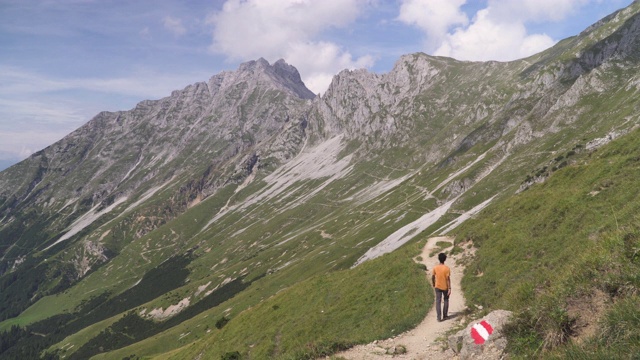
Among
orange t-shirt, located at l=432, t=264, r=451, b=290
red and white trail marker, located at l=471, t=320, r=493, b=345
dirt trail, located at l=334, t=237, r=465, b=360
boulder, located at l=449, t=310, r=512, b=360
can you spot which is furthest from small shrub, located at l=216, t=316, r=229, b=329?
red and white trail marker, located at l=471, t=320, r=493, b=345

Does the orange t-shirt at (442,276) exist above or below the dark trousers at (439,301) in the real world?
above

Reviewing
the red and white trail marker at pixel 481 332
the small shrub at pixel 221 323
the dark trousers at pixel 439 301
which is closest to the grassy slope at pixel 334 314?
the dark trousers at pixel 439 301

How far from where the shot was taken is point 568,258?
21.1m

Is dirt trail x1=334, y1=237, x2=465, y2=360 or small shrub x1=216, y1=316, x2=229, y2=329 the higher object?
dirt trail x1=334, y1=237, x2=465, y2=360

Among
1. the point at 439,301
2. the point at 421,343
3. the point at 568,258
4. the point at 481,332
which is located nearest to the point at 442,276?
the point at 439,301

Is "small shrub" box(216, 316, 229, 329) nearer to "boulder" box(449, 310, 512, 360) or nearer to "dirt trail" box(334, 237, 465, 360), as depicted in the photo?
"dirt trail" box(334, 237, 465, 360)

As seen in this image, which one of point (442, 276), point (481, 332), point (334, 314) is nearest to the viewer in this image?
point (481, 332)

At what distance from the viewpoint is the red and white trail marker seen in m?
13.7

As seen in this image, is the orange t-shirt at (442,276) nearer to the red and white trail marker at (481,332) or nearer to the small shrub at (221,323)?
the red and white trail marker at (481,332)

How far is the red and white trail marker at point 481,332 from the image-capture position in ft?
44.8

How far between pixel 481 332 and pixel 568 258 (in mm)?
11462

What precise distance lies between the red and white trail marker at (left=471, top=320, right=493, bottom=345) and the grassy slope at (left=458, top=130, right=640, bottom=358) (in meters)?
1.27

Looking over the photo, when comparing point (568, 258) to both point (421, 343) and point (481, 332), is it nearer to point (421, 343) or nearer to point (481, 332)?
point (421, 343)

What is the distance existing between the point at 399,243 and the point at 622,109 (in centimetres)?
10832
